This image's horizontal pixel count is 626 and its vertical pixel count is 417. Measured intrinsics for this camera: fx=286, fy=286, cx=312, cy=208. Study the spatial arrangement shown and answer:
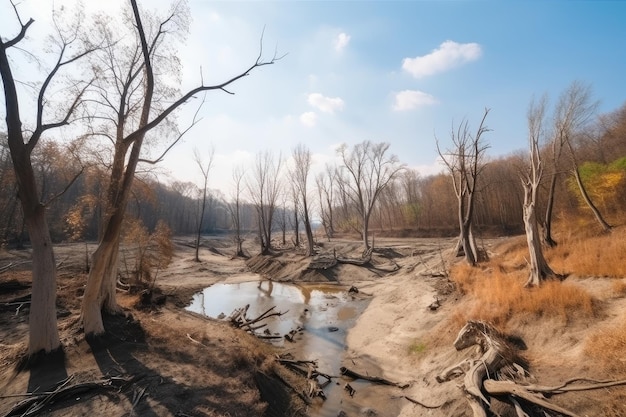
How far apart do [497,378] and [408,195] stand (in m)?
52.3

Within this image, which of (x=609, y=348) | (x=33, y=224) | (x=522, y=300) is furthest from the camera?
(x=522, y=300)

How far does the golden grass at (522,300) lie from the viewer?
716 centimetres

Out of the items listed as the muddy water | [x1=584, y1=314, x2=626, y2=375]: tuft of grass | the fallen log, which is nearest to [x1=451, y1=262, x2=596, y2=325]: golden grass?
[x1=584, y1=314, x2=626, y2=375]: tuft of grass

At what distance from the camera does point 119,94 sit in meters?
10.0

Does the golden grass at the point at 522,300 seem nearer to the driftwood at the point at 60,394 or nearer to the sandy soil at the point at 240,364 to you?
the sandy soil at the point at 240,364

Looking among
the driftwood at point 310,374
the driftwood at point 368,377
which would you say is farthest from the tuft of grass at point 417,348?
the driftwood at point 310,374

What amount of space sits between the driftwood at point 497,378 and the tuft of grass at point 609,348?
53cm

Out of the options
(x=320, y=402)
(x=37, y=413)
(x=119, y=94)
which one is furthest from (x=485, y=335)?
(x=119, y=94)

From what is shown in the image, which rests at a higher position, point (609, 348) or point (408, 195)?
point (408, 195)

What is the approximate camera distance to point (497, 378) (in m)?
5.56

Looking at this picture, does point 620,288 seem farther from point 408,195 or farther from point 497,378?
point 408,195

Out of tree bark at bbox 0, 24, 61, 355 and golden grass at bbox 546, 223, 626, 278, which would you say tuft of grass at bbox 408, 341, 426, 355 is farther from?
tree bark at bbox 0, 24, 61, 355

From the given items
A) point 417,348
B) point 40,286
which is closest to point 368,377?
point 417,348

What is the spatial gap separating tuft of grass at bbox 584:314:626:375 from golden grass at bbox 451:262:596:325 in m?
1.45
